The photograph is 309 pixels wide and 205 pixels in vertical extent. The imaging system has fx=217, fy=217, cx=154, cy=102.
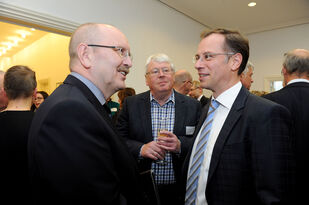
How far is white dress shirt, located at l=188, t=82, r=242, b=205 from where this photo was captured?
1.22m

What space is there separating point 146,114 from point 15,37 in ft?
23.6

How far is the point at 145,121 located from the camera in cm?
205

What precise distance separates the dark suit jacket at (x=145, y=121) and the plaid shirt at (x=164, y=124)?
49mm

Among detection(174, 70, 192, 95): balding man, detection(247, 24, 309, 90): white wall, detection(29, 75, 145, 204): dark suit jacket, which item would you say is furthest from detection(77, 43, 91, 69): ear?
detection(247, 24, 309, 90): white wall

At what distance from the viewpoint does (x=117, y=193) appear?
887 mm

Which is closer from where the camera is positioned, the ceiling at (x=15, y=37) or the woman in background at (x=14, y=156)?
the woman in background at (x=14, y=156)

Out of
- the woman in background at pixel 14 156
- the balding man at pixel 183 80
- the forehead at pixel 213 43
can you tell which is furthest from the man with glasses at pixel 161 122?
the balding man at pixel 183 80

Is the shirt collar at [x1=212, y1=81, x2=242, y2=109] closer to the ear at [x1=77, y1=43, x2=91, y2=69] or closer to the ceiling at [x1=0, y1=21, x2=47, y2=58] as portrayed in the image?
the ear at [x1=77, y1=43, x2=91, y2=69]

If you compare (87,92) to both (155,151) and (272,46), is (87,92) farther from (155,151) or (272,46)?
(272,46)

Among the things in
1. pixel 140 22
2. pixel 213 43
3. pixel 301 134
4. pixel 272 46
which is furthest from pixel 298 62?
pixel 272 46

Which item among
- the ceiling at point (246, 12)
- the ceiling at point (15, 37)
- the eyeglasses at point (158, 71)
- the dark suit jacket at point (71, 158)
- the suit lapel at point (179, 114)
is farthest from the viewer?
the ceiling at point (15, 37)

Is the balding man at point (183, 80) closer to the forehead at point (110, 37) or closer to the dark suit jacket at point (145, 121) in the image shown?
the dark suit jacket at point (145, 121)

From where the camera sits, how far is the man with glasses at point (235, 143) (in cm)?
103

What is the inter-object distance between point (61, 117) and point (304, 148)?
6.97ft
